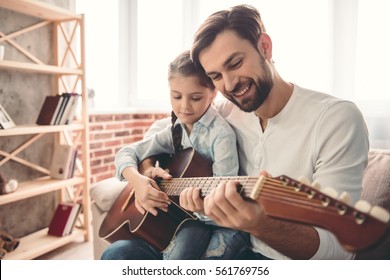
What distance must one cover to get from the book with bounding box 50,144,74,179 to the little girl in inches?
37.2

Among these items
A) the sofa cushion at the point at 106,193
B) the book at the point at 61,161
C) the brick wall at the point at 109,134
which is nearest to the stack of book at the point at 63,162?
the book at the point at 61,161

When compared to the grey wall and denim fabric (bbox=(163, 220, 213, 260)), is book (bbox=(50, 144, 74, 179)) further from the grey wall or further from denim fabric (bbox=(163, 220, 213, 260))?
denim fabric (bbox=(163, 220, 213, 260))

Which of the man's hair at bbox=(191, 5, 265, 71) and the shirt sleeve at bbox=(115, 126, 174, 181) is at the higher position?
the man's hair at bbox=(191, 5, 265, 71)

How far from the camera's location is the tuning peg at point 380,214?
0.48 m

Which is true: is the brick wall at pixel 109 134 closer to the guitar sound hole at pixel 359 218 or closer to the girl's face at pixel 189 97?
the girl's face at pixel 189 97

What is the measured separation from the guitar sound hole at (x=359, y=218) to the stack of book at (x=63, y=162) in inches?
71.0

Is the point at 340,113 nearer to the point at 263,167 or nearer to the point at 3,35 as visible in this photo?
the point at 263,167

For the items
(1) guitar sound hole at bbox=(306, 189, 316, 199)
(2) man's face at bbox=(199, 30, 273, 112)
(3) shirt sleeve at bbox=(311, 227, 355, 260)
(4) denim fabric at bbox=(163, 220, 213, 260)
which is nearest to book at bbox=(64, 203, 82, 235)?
(4) denim fabric at bbox=(163, 220, 213, 260)

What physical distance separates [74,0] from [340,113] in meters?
2.02

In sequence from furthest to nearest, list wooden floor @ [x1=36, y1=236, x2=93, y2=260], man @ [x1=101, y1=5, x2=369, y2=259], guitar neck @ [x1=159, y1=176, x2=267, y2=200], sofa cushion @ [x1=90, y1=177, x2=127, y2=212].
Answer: wooden floor @ [x1=36, y1=236, x2=93, y2=260] < sofa cushion @ [x1=90, y1=177, x2=127, y2=212] < man @ [x1=101, y1=5, x2=369, y2=259] < guitar neck @ [x1=159, y1=176, x2=267, y2=200]

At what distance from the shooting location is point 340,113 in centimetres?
82

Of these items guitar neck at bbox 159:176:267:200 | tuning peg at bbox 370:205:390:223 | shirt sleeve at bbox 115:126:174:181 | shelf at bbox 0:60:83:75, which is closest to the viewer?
tuning peg at bbox 370:205:390:223

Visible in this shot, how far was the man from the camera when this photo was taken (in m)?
0.76
